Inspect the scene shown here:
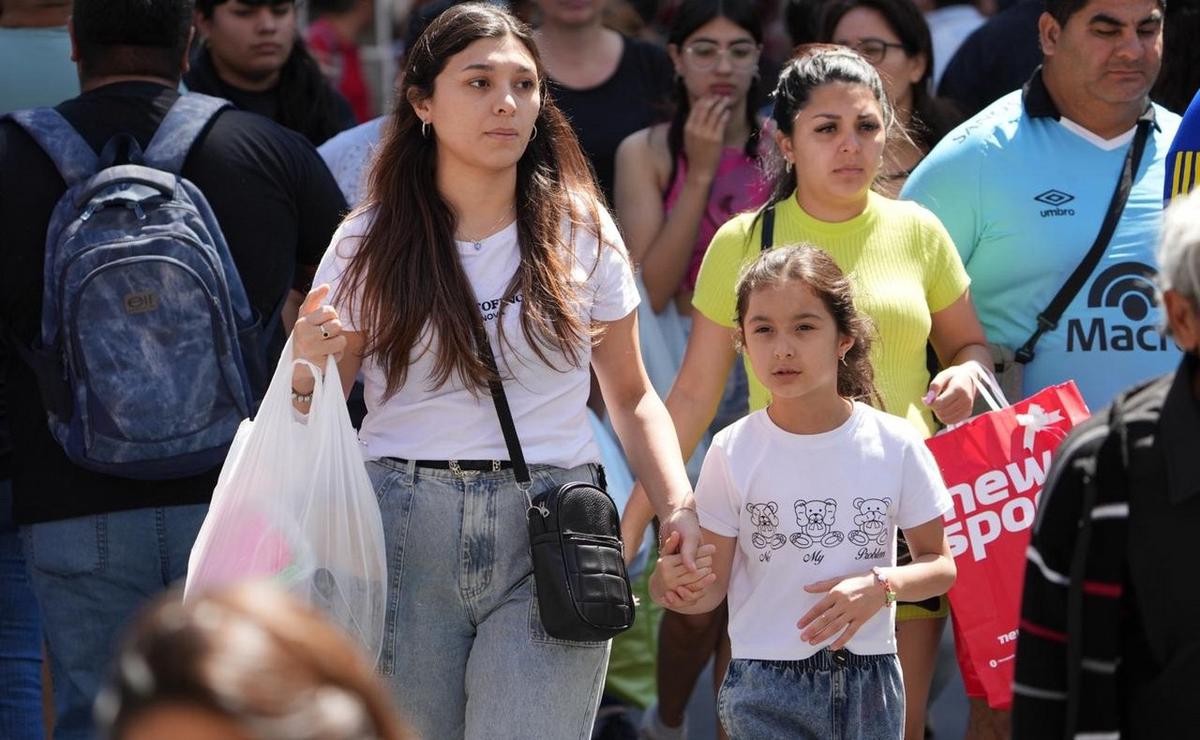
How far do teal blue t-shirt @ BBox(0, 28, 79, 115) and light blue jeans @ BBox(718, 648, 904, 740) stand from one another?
2.66 m

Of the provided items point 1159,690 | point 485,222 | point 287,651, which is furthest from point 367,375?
point 287,651

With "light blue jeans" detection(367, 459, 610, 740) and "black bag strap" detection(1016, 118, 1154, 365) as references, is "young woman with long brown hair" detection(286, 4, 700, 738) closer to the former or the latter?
"light blue jeans" detection(367, 459, 610, 740)

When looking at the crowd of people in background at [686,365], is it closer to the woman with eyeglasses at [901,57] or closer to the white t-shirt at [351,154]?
the white t-shirt at [351,154]

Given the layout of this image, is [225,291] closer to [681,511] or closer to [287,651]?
[681,511]

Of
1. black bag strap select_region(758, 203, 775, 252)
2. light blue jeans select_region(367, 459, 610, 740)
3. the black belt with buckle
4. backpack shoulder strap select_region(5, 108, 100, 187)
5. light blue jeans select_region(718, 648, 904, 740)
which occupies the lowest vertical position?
light blue jeans select_region(718, 648, 904, 740)

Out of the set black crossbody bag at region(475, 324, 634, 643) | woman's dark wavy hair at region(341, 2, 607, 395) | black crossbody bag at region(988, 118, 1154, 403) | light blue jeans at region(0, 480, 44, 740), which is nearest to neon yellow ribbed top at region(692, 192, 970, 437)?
black crossbody bag at region(988, 118, 1154, 403)

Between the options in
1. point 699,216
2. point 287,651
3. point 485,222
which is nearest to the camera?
point 287,651

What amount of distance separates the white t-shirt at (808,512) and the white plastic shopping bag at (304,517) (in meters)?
0.74

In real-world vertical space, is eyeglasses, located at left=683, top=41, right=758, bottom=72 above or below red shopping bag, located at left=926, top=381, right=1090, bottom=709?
above

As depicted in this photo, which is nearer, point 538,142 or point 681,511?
point 681,511

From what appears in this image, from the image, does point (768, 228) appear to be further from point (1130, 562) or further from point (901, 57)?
point (1130, 562)

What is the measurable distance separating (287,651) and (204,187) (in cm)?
271

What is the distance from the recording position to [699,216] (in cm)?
525

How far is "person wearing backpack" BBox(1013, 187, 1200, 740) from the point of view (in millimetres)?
2359
